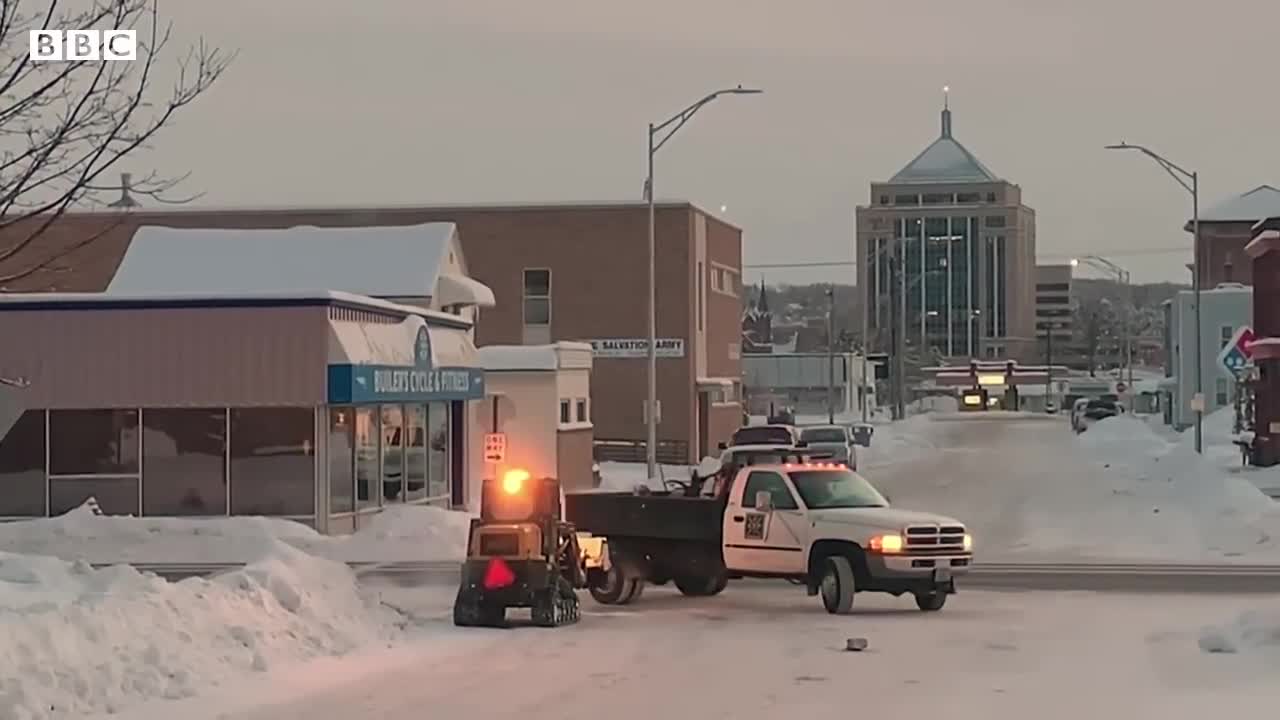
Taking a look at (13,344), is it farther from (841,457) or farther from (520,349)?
(841,457)

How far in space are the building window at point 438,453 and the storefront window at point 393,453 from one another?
2161mm

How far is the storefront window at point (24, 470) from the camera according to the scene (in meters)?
35.3

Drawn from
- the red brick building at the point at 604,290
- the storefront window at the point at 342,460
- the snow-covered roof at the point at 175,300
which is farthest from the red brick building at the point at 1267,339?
the snow-covered roof at the point at 175,300

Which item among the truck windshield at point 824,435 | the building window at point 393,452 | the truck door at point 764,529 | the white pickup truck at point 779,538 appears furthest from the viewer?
the truck windshield at point 824,435

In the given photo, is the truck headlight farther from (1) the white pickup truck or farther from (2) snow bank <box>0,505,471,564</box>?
(2) snow bank <box>0,505,471,564</box>

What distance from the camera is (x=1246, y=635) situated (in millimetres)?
17531

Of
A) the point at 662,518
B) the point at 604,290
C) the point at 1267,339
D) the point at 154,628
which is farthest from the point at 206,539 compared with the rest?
the point at 1267,339

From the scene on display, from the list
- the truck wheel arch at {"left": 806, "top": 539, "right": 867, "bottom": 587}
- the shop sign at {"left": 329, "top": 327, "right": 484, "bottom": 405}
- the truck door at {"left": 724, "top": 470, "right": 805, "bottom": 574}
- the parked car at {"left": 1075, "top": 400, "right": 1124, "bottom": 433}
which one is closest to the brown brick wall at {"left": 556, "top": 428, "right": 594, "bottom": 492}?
the shop sign at {"left": 329, "top": 327, "right": 484, "bottom": 405}

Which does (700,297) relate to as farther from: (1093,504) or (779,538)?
(779,538)

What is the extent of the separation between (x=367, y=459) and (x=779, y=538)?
54.0ft

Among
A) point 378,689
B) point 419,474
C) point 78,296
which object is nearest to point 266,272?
point 419,474

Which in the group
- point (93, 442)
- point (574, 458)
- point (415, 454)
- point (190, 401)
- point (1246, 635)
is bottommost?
point (574, 458)

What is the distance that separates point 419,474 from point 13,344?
965cm

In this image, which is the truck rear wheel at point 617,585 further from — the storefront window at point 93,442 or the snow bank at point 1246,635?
the storefront window at point 93,442
